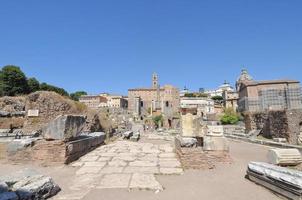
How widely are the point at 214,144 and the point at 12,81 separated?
48.7m

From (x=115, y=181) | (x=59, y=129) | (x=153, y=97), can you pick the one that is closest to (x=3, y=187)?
(x=115, y=181)

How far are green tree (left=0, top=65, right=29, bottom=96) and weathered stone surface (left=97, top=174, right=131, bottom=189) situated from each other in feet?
150

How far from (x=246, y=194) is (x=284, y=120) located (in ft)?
39.6

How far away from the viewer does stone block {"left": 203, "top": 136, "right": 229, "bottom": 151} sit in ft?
20.4

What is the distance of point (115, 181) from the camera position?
4621 millimetres

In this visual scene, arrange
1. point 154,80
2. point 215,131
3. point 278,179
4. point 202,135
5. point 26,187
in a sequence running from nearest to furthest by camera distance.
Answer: point 26,187, point 278,179, point 215,131, point 202,135, point 154,80

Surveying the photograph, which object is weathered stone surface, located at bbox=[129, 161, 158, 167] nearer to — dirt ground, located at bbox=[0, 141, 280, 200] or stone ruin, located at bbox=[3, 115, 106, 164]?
dirt ground, located at bbox=[0, 141, 280, 200]

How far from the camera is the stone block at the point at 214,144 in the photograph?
622 cm

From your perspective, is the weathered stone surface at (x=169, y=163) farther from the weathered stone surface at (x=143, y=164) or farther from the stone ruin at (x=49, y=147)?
the stone ruin at (x=49, y=147)

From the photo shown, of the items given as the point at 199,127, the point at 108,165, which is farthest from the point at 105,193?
the point at 199,127

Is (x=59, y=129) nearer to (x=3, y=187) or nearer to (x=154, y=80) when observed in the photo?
(x=3, y=187)

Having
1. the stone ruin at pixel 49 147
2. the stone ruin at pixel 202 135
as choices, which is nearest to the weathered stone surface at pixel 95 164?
the stone ruin at pixel 49 147

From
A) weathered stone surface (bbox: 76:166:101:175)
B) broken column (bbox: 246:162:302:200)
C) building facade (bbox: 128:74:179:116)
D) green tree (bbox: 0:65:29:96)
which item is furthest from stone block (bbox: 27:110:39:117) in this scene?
building facade (bbox: 128:74:179:116)

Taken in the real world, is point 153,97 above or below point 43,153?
above
